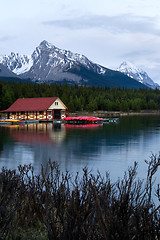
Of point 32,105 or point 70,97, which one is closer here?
point 32,105

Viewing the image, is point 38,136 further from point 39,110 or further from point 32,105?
point 32,105

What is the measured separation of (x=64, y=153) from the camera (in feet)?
89.5

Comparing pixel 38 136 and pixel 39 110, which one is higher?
pixel 39 110

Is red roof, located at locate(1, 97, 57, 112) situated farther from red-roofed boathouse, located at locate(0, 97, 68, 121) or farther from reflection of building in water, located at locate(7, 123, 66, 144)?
reflection of building in water, located at locate(7, 123, 66, 144)

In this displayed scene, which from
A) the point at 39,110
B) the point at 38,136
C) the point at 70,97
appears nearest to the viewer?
the point at 38,136

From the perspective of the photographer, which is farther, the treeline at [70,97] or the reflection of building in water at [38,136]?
the treeline at [70,97]

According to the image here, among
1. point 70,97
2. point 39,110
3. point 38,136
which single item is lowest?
point 38,136

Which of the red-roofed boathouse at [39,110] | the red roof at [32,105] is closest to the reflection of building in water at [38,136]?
the red-roofed boathouse at [39,110]

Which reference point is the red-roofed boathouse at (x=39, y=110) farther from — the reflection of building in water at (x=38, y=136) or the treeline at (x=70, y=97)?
the reflection of building in water at (x=38, y=136)

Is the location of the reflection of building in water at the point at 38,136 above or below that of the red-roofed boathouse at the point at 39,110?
below

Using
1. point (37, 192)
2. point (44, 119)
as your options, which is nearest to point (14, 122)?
point (44, 119)

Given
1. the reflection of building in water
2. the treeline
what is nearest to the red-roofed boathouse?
the treeline

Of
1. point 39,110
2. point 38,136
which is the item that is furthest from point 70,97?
point 38,136

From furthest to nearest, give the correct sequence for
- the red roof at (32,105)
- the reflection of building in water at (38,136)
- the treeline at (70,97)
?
the treeline at (70,97) < the red roof at (32,105) < the reflection of building in water at (38,136)
